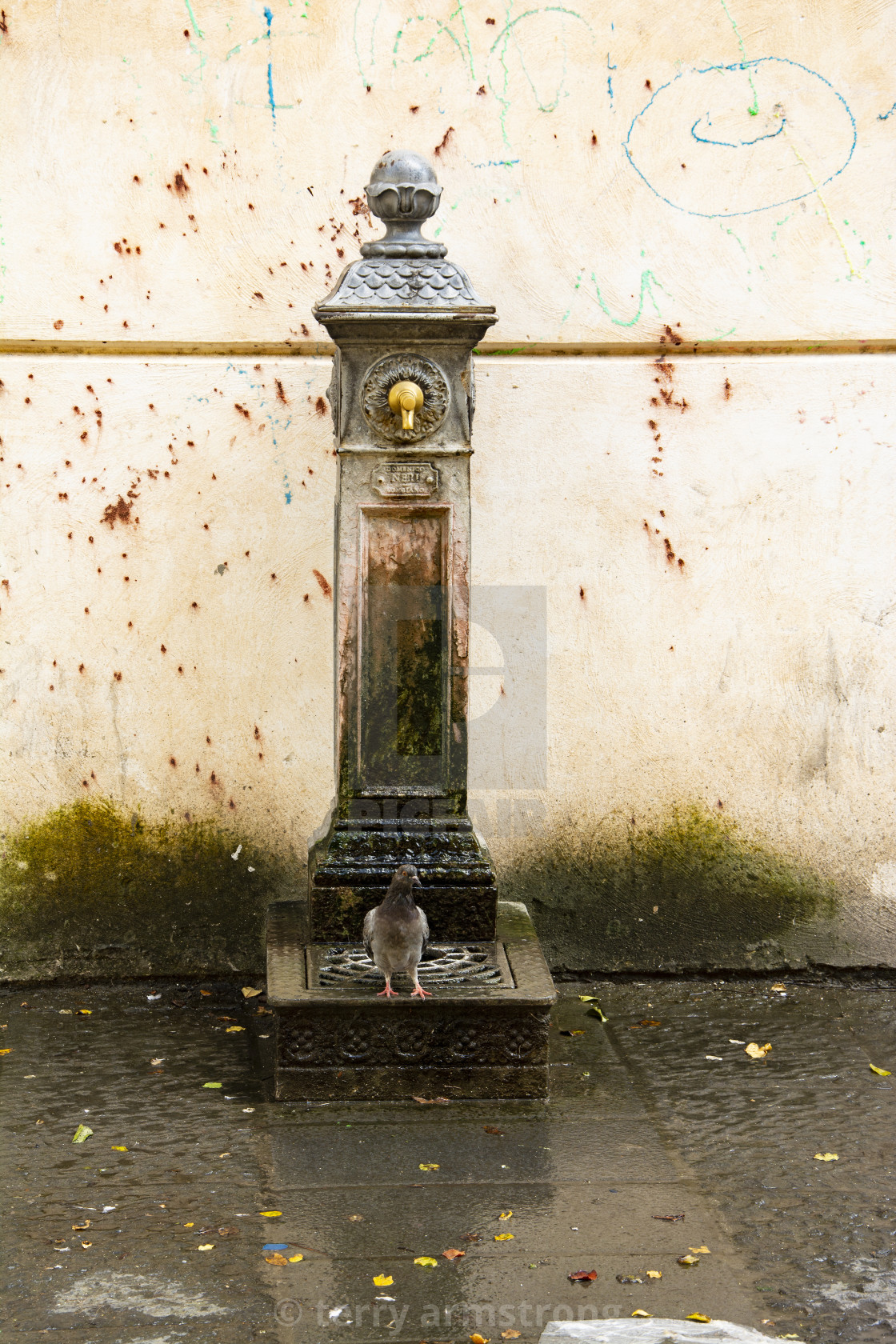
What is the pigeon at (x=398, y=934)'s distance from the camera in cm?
371

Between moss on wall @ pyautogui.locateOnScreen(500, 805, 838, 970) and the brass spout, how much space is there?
1847mm

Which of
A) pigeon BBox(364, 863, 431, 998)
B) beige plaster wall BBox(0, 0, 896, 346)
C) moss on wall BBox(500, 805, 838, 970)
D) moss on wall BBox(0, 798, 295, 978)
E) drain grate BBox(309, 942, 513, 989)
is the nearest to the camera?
pigeon BBox(364, 863, 431, 998)

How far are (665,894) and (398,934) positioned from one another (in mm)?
1662

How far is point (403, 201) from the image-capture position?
410 cm

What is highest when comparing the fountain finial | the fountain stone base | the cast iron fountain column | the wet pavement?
the fountain finial

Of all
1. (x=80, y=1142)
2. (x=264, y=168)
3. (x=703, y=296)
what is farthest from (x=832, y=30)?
(x=80, y=1142)

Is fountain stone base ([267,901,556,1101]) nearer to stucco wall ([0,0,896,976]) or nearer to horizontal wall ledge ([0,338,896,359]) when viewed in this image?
stucco wall ([0,0,896,976])

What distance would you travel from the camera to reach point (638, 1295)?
2.80 meters

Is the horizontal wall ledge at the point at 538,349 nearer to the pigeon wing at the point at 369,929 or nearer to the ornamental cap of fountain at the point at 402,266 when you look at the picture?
the ornamental cap of fountain at the point at 402,266

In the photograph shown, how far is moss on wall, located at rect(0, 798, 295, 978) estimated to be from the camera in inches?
192

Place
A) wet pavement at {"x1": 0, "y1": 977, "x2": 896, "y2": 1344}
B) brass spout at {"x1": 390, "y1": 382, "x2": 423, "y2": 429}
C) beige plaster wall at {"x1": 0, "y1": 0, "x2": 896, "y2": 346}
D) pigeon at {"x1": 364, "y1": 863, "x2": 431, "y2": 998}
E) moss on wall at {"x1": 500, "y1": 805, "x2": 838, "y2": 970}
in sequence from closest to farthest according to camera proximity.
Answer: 1. wet pavement at {"x1": 0, "y1": 977, "x2": 896, "y2": 1344}
2. pigeon at {"x1": 364, "y1": 863, "x2": 431, "y2": 998}
3. brass spout at {"x1": 390, "y1": 382, "x2": 423, "y2": 429}
4. beige plaster wall at {"x1": 0, "y1": 0, "x2": 896, "y2": 346}
5. moss on wall at {"x1": 500, "y1": 805, "x2": 838, "y2": 970}

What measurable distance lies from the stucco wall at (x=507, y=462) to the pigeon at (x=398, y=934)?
123 cm

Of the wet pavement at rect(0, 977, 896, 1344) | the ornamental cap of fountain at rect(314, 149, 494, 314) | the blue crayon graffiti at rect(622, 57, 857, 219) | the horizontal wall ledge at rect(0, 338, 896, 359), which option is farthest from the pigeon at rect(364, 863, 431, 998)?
the blue crayon graffiti at rect(622, 57, 857, 219)

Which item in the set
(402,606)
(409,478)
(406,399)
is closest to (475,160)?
(406,399)
